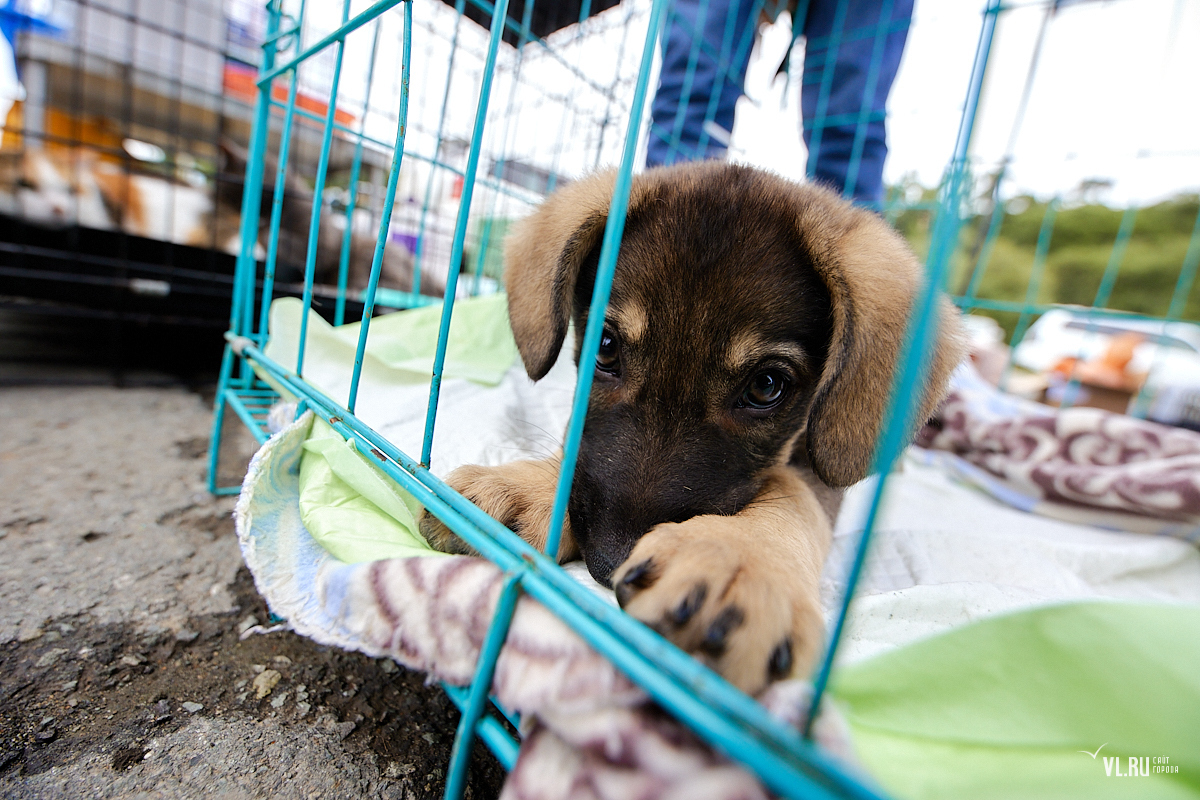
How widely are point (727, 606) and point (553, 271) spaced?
118 cm

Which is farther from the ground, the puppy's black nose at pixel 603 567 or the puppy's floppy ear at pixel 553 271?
the puppy's floppy ear at pixel 553 271

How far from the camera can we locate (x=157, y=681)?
125 centimetres

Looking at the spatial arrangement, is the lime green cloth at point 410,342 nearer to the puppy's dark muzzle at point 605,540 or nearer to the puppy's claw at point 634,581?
the puppy's dark muzzle at point 605,540

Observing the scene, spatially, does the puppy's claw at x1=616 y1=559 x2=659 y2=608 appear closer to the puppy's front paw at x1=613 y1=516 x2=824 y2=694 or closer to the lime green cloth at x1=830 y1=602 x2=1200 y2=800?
the puppy's front paw at x1=613 y1=516 x2=824 y2=694

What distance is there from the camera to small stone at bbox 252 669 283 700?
1.26m

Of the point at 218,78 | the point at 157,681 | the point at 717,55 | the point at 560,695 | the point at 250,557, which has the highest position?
the point at 717,55

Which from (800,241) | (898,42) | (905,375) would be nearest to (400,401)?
(800,241)

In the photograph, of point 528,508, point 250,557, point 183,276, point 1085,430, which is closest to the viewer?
point 250,557

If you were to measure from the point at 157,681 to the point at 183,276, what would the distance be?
9.91 ft

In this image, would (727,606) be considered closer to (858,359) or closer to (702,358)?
(702,358)

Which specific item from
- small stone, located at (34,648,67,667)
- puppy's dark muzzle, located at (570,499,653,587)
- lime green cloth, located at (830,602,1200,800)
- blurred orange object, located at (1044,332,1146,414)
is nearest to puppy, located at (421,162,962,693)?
puppy's dark muzzle, located at (570,499,653,587)

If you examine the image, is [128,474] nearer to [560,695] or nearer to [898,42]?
[560,695]

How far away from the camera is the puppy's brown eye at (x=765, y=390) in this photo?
1.48m

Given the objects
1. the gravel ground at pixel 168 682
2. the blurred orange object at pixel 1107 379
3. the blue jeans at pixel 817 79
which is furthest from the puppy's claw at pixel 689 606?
the blurred orange object at pixel 1107 379
